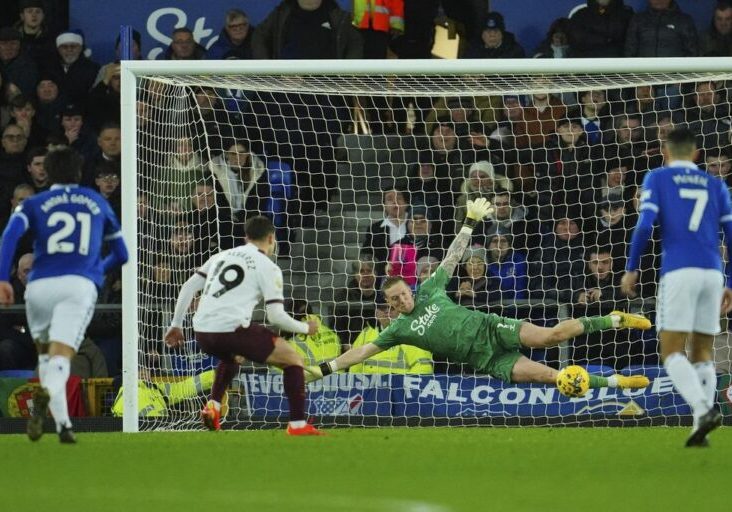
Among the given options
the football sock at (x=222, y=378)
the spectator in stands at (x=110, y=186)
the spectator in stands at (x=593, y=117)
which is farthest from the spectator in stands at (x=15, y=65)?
the football sock at (x=222, y=378)

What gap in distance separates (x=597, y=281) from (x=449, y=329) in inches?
79.4

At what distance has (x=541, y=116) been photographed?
1506 centimetres

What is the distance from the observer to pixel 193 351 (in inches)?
542

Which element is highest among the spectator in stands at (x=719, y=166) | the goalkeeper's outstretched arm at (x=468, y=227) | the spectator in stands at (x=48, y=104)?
the spectator in stands at (x=48, y=104)

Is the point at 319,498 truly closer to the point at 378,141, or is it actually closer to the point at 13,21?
the point at 378,141

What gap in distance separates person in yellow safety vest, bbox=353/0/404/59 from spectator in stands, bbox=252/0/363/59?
234 millimetres

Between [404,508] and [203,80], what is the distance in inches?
300

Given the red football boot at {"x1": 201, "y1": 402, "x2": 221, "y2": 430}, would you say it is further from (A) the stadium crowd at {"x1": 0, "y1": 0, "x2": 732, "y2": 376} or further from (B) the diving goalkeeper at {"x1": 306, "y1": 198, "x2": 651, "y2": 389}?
(A) the stadium crowd at {"x1": 0, "y1": 0, "x2": 732, "y2": 376}

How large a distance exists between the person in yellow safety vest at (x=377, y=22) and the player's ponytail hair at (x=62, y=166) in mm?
7159

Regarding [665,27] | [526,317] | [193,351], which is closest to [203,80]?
[193,351]

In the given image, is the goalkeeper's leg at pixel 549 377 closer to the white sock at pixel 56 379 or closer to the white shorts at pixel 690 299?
the white shorts at pixel 690 299

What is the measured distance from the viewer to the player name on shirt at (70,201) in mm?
8875

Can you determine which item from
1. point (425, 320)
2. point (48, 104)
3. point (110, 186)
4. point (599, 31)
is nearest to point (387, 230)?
point (425, 320)

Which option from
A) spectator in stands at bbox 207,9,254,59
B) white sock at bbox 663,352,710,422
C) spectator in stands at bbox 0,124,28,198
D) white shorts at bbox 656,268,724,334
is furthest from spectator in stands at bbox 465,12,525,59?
white sock at bbox 663,352,710,422
